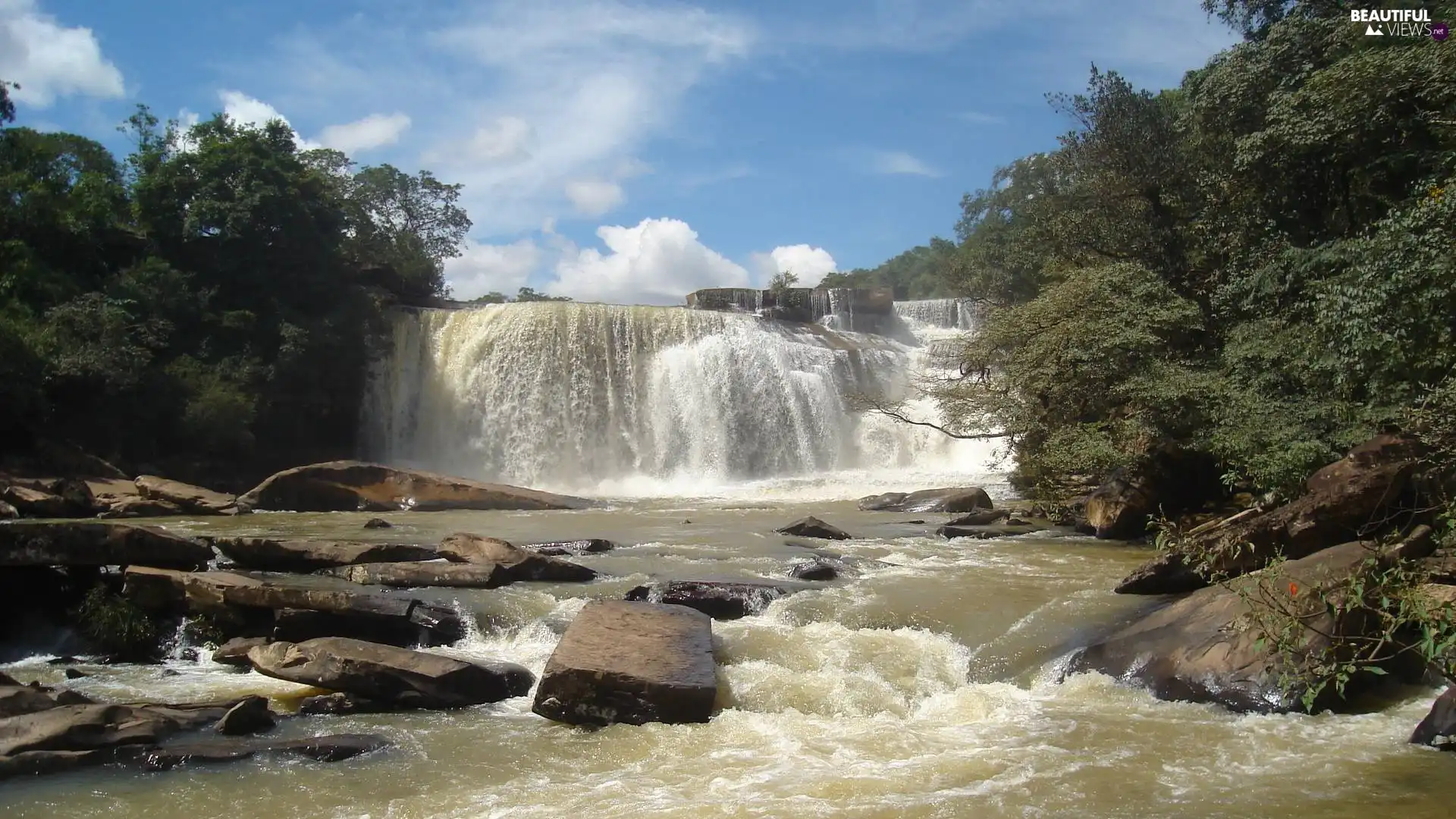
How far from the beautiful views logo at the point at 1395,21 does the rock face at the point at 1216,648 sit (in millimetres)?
9727

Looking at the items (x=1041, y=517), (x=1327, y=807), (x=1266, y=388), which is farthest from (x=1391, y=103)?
(x=1327, y=807)

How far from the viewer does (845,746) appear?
630cm

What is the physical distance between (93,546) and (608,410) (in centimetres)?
1968

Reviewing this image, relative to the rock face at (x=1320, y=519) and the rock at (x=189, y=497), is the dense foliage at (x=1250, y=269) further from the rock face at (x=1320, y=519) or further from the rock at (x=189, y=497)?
the rock at (x=189, y=497)

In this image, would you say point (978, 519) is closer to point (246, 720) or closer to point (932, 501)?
point (932, 501)

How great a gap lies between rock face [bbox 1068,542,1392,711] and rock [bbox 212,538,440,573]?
7.67m

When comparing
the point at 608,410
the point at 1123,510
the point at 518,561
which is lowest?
the point at 518,561

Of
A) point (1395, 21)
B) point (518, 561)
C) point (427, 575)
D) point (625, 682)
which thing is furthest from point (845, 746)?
point (1395, 21)

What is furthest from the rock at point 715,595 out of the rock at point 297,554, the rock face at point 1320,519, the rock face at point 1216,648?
the rock face at point 1320,519

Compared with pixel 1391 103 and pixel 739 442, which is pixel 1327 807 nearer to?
pixel 1391 103

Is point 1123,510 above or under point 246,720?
above

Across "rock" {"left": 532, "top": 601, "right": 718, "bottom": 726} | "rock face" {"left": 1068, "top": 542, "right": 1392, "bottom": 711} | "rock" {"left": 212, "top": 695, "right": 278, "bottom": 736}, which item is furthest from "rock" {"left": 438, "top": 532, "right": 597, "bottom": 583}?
"rock face" {"left": 1068, "top": 542, "right": 1392, "bottom": 711}

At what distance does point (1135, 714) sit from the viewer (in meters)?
6.80

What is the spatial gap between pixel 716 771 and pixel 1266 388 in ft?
34.8
